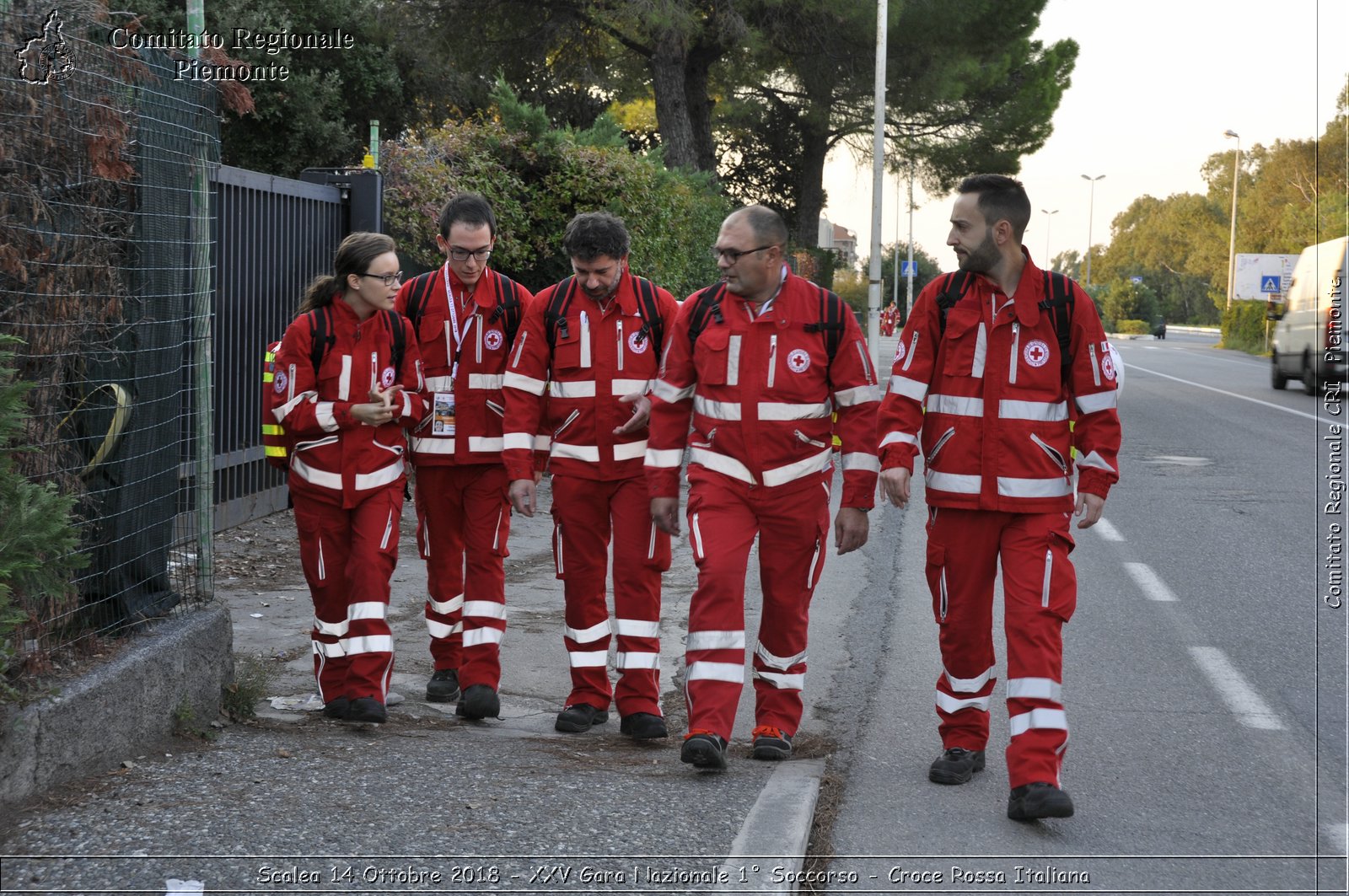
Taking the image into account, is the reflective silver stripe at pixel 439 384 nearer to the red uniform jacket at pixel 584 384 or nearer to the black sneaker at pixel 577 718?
the red uniform jacket at pixel 584 384

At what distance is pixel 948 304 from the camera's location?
→ 5.00m

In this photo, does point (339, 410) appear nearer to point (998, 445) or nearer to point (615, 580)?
point (615, 580)

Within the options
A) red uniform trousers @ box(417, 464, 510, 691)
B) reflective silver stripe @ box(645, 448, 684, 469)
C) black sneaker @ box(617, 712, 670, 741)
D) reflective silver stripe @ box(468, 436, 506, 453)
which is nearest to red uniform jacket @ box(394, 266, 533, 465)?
reflective silver stripe @ box(468, 436, 506, 453)

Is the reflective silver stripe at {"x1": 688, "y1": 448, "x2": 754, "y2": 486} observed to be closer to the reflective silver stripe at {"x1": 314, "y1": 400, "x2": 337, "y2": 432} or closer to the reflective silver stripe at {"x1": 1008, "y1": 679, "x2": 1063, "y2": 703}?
the reflective silver stripe at {"x1": 1008, "y1": 679, "x2": 1063, "y2": 703}

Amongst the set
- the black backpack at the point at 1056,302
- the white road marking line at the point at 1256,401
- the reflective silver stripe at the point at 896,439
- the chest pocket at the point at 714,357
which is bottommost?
the white road marking line at the point at 1256,401

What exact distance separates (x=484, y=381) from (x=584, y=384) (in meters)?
0.55

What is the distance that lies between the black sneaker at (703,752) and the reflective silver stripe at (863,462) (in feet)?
3.57

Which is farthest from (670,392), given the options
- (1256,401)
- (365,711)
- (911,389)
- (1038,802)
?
(1256,401)

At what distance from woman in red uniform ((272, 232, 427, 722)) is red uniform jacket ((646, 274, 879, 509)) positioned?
114 centimetres

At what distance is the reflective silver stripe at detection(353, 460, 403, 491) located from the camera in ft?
18.0

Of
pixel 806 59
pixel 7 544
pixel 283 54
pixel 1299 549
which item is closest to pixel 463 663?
pixel 7 544

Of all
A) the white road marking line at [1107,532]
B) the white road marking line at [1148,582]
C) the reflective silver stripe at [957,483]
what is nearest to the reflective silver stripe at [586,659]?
the reflective silver stripe at [957,483]

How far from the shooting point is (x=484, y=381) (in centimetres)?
591

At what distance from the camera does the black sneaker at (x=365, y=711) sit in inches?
211
